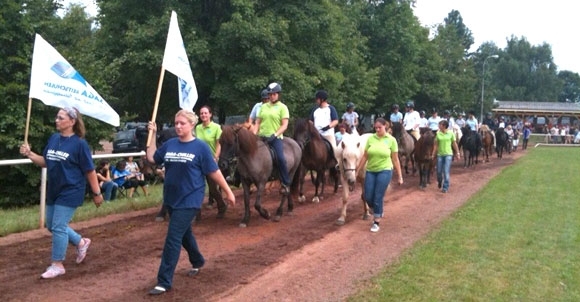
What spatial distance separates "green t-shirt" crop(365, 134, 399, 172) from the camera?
10.9 metres

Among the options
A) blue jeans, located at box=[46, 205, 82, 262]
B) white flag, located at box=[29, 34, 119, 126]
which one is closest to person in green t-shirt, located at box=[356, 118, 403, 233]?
white flag, located at box=[29, 34, 119, 126]

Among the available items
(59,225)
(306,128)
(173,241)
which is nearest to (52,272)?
(59,225)

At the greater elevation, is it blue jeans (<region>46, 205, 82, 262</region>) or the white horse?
the white horse

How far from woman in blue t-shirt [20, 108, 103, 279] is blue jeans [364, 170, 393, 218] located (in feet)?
17.7

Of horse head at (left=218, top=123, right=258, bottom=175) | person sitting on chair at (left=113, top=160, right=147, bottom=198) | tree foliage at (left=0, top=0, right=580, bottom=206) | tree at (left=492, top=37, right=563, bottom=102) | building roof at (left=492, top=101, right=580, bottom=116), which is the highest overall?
tree at (left=492, top=37, right=563, bottom=102)

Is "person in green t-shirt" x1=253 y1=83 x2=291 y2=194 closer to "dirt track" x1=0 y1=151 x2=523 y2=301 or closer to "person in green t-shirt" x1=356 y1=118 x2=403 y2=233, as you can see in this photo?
Result: "dirt track" x1=0 y1=151 x2=523 y2=301

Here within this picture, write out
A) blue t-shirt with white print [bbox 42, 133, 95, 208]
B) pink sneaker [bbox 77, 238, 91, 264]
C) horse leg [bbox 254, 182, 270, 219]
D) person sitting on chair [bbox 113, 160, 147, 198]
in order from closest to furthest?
1. blue t-shirt with white print [bbox 42, 133, 95, 208]
2. pink sneaker [bbox 77, 238, 91, 264]
3. horse leg [bbox 254, 182, 270, 219]
4. person sitting on chair [bbox 113, 160, 147, 198]

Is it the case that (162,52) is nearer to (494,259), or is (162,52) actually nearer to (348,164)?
(348,164)

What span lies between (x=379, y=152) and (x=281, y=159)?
201 cm

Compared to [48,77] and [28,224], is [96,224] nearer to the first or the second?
[28,224]

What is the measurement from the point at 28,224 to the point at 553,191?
1497 cm

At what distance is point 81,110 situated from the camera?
876cm

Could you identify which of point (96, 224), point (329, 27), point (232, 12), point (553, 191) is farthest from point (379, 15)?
point (96, 224)

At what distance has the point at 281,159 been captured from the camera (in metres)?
11.7
